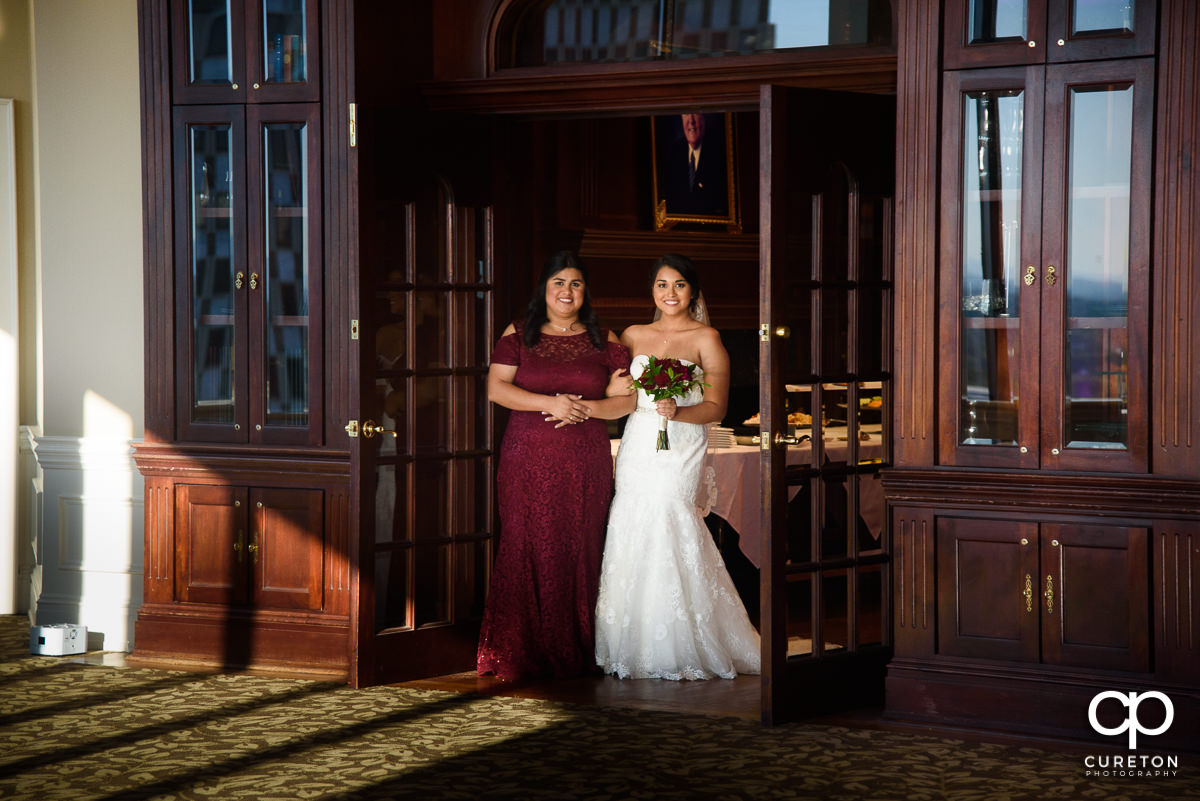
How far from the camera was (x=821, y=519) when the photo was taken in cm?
520

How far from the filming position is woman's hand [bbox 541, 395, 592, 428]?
19.3 ft

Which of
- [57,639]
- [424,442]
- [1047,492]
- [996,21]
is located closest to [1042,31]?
[996,21]

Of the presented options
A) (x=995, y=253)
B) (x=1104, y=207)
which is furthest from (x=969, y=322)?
(x=1104, y=207)

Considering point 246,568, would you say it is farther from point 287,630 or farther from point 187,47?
point 187,47

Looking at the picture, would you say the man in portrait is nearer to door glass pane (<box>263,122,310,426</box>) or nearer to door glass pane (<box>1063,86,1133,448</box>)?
door glass pane (<box>263,122,310,426</box>)

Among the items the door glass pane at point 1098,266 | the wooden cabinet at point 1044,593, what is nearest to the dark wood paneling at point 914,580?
the wooden cabinet at point 1044,593

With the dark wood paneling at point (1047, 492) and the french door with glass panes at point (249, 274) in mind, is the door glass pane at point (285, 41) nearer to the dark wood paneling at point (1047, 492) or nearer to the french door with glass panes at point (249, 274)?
the french door with glass panes at point (249, 274)

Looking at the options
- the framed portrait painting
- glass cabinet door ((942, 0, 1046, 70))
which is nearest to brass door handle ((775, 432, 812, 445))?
glass cabinet door ((942, 0, 1046, 70))

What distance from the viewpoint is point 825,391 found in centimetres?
525

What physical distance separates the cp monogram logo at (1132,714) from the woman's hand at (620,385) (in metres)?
2.30

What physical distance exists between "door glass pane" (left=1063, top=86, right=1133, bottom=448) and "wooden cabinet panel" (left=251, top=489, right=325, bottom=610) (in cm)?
313

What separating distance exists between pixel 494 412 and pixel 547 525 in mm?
560

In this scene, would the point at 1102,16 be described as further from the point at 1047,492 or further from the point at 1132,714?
the point at 1132,714

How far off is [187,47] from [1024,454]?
3.93 metres
